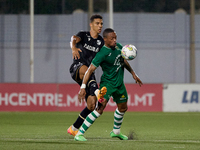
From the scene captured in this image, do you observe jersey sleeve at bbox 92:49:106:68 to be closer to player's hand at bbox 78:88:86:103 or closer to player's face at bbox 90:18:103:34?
player's hand at bbox 78:88:86:103

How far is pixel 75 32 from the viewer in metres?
27.8

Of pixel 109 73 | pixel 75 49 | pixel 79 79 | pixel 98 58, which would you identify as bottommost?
pixel 79 79

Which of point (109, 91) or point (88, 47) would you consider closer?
point (109, 91)

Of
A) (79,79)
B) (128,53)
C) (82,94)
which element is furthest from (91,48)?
(82,94)

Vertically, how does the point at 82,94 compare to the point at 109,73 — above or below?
below

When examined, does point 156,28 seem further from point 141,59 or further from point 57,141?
point 57,141

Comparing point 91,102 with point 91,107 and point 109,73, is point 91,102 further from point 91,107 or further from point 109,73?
point 109,73

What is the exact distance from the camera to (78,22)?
91.9 ft

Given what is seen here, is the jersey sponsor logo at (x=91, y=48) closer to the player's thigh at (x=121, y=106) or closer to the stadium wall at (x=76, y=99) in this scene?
the player's thigh at (x=121, y=106)

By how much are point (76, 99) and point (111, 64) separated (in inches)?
318

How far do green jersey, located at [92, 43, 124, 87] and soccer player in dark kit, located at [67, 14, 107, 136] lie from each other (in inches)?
10.7

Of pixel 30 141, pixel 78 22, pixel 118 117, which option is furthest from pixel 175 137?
pixel 78 22

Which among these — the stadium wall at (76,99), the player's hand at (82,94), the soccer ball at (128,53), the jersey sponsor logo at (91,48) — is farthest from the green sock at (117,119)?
the stadium wall at (76,99)

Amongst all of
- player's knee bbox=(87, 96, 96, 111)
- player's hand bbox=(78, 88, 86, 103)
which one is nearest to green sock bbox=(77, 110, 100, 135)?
player's knee bbox=(87, 96, 96, 111)
